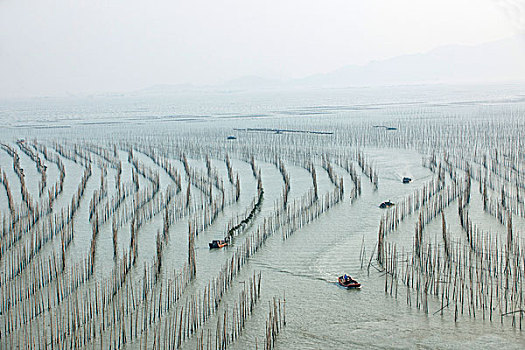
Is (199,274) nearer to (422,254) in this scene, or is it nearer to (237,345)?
(237,345)

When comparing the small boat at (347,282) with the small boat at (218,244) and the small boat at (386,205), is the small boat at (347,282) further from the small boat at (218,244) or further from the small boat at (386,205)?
the small boat at (386,205)

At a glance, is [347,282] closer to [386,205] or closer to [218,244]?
[218,244]

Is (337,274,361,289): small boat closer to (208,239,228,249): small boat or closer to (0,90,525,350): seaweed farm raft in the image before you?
(0,90,525,350): seaweed farm raft

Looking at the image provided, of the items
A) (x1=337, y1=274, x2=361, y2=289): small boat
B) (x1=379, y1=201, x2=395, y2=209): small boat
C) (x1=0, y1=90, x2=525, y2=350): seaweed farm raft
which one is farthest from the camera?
(x1=379, y1=201, x2=395, y2=209): small boat

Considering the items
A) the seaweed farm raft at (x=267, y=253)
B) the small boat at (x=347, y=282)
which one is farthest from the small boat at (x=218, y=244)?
the small boat at (x=347, y=282)

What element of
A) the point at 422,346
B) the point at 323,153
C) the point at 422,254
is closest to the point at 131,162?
the point at 323,153

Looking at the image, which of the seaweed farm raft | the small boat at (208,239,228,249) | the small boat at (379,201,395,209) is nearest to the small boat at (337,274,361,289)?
the seaweed farm raft

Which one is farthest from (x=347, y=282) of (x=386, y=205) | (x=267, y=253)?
(x=386, y=205)

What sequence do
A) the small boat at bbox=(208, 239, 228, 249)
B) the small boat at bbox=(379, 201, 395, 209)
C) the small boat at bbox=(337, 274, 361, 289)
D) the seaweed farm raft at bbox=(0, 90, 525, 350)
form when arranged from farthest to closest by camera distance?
1. the small boat at bbox=(379, 201, 395, 209)
2. the small boat at bbox=(208, 239, 228, 249)
3. the small boat at bbox=(337, 274, 361, 289)
4. the seaweed farm raft at bbox=(0, 90, 525, 350)
